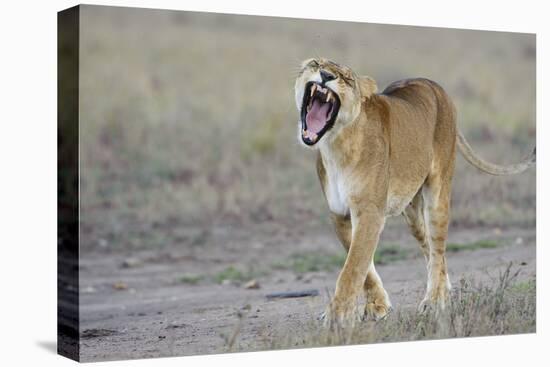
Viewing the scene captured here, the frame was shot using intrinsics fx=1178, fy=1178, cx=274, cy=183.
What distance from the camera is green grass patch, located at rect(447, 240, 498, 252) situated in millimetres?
11578

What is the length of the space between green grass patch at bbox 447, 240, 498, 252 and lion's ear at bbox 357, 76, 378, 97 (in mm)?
4043

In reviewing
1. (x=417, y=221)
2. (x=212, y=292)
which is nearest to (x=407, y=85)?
(x=417, y=221)

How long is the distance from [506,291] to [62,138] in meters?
3.56

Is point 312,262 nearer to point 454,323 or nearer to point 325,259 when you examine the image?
point 325,259

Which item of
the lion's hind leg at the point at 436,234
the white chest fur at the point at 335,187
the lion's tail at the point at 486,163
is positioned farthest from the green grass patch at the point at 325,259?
the white chest fur at the point at 335,187

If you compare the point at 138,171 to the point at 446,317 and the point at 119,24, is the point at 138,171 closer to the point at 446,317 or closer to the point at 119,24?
the point at 119,24

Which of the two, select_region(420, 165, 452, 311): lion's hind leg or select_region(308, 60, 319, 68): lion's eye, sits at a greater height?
select_region(308, 60, 319, 68): lion's eye

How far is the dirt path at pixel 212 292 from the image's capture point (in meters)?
7.95

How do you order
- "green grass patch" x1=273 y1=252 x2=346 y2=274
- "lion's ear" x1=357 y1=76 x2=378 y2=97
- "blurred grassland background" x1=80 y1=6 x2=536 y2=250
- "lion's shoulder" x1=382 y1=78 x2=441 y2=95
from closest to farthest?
"lion's ear" x1=357 y1=76 x2=378 y2=97 < "lion's shoulder" x1=382 y1=78 x2=441 y2=95 < "green grass patch" x1=273 y1=252 x2=346 y2=274 < "blurred grassland background" x1=80 y1=6 x2=536 y2=250

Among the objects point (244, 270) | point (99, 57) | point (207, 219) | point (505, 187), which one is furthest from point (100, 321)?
point (99, 57)

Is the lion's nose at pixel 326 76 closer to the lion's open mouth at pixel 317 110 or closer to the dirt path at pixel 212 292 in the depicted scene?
the lion's open mouth at pixel 317 110

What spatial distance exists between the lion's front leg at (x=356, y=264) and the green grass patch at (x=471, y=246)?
4.14m

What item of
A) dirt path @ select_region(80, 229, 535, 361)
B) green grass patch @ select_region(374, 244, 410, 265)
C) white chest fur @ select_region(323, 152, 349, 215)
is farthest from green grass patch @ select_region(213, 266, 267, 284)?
white chest fur @ select_region(323, 152, 349, 215)

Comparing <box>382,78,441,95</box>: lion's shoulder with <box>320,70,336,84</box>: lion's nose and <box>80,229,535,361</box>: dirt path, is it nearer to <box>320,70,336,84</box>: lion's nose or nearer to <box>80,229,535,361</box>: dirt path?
<box>320,70,336,84</box>: lion's nose
